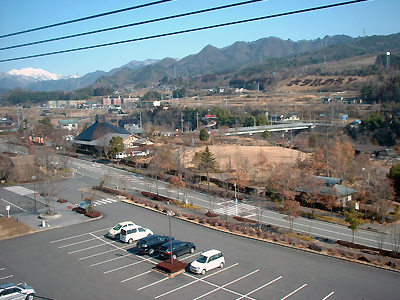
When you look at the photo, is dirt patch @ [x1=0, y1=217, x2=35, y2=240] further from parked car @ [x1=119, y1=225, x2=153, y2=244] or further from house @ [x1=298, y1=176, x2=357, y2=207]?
house @ [x1=298, y1=176, x2=357, y2=207]

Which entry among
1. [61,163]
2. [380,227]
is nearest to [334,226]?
[380,227]

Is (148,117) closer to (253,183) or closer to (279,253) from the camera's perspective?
(253,183)

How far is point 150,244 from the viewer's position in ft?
29.8

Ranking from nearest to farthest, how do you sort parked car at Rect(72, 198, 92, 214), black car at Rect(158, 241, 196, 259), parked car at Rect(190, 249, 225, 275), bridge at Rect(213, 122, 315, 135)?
1. parked car at Rect(190, 249, 225, 275)
2. black car at Rect(158, 241, 196, 259)
3. parked car at Rect(72, 198, 92, 214)
4. bridge at Rect(213, 122, 315, 135)

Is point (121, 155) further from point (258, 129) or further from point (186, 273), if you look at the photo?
point (258, 129)

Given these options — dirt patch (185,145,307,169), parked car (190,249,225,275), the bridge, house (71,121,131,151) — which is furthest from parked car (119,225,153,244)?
the bridge

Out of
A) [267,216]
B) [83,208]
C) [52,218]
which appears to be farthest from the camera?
[267,216]

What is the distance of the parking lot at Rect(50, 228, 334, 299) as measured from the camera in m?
7.07

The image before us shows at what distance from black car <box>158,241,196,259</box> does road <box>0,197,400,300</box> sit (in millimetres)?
176

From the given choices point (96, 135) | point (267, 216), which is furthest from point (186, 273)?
point (96, 135)

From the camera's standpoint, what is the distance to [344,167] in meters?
17.2

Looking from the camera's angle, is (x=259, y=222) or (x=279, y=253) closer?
(x=279, y=253)

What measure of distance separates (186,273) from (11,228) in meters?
6.43

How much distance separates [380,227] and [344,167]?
4.77 metres
